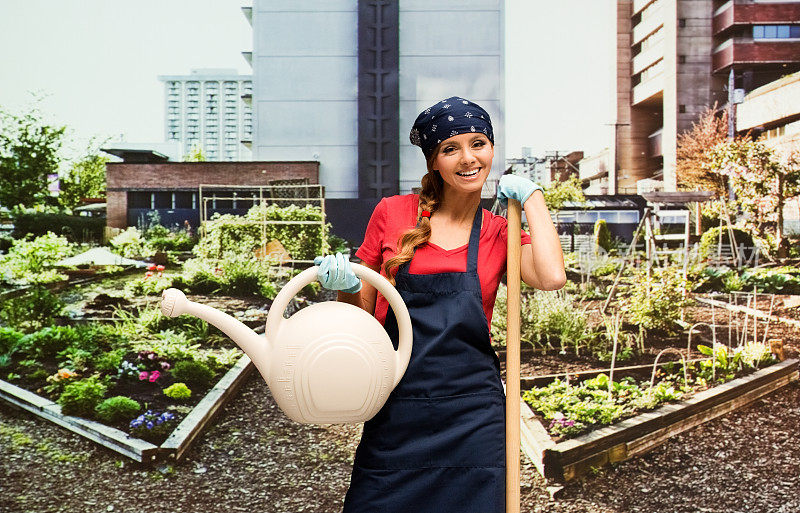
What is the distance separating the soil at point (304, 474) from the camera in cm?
268

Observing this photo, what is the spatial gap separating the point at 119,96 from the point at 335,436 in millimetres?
1974

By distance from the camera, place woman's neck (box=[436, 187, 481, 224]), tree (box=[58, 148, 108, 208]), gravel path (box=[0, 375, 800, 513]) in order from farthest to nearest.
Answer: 1. tree (box=[58, 148, 108, 208])
2. gravel path (box=[0, 375, 800, 513])
3. woman's neck (box=[436, 187, 481, 224])

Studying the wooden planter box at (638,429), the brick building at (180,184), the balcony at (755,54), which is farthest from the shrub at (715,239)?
the brick building at (180,184)

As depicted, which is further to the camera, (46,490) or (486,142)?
(46,490)

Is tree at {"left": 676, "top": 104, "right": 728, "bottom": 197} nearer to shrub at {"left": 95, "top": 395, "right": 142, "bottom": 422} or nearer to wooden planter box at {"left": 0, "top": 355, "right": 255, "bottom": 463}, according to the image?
wooden planter box at {"left": 0, "top": 355, "right": 255, "bottom": 463}

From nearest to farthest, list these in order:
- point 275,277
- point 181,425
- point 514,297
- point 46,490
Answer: point 514,297
point 46,490
point 181,425
point 275,277

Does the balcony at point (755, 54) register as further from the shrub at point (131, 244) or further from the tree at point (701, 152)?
the shrub at point (131, 244)

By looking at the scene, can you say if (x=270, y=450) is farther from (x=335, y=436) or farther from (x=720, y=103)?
(x=720, y=103)

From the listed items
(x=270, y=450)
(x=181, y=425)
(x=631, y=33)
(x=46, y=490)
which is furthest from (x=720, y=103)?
(x=46, y=490)

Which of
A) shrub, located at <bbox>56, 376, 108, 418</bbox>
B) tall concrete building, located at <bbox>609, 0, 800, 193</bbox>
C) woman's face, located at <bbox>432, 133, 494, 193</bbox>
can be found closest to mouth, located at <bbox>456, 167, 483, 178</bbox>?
woman's face, located at <bbox>432, 133, 494, 193</bbox>

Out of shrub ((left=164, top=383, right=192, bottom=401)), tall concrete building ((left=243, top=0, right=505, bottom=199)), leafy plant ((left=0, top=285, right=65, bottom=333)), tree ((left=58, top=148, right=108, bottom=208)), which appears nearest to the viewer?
shrub ((left=164, top=383, right=192, bottom=401))

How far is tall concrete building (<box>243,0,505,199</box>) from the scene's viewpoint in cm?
371

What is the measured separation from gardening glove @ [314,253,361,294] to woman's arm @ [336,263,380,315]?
0.10 m

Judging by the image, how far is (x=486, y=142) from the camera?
1.34 metres
